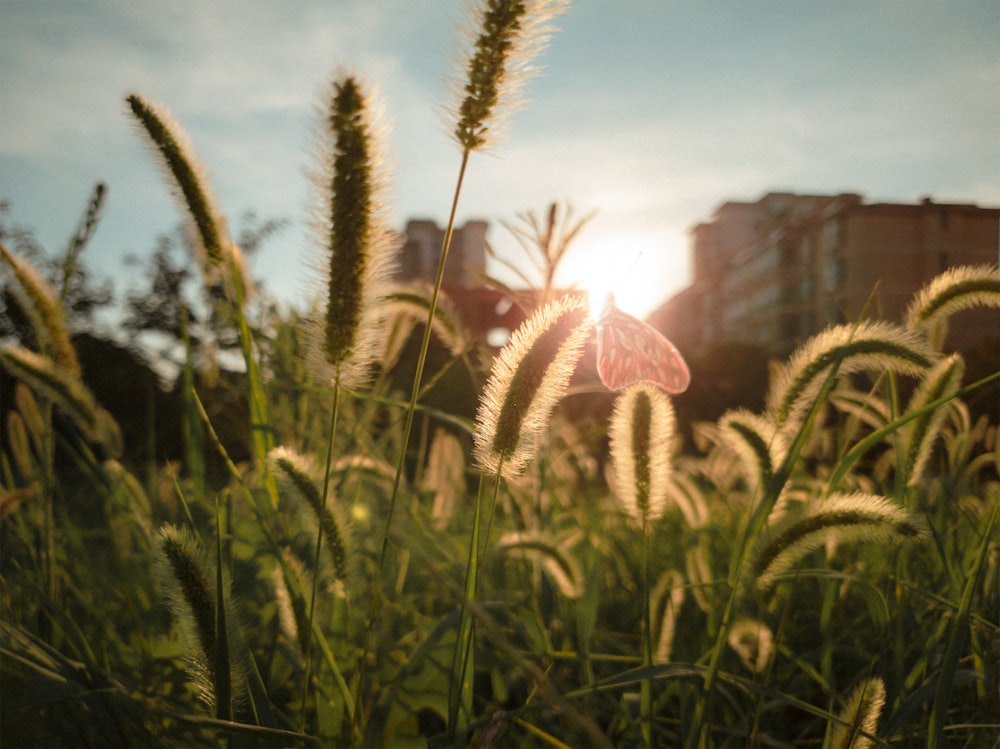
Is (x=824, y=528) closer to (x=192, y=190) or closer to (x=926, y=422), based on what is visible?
(x=926, y=422)

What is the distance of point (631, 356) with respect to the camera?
133 centimetres

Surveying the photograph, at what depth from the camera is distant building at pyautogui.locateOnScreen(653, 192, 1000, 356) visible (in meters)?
2.32

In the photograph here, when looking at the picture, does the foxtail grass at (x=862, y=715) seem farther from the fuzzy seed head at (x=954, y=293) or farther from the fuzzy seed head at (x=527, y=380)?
the fuzzy seed head at (x=954, y=293)

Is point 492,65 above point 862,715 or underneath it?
above

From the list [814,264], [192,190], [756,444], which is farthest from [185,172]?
[814,264]

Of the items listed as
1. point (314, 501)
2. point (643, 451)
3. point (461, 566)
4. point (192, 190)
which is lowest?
point (461, 566)

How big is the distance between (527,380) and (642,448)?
430mm

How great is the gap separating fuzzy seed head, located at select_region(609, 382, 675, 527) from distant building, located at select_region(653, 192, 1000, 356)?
1.33 ft

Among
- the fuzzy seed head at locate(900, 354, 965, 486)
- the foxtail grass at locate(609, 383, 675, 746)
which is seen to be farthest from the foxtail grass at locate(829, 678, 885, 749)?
the fuzzy seed head at locate(900, 354, 965, 486)

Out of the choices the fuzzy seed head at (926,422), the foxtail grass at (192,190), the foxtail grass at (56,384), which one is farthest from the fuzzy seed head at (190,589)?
the fuzzy seed head at (926,422)

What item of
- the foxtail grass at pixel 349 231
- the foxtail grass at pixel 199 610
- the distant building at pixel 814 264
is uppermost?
the distant building at pixel 814 264

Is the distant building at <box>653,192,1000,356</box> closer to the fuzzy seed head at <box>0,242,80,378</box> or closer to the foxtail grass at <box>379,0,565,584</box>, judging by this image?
the foxtail grass at <box>379,0,565,584</box>

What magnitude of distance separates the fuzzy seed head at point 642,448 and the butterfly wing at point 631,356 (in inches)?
3.1

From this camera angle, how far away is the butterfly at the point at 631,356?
1.31 meters
